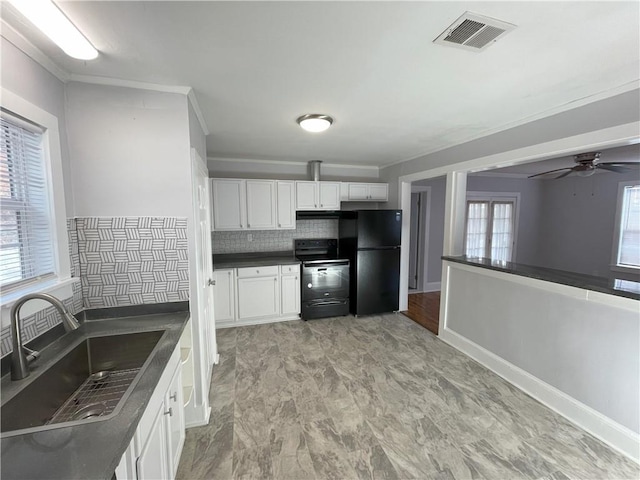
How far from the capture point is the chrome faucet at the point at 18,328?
3.41ft

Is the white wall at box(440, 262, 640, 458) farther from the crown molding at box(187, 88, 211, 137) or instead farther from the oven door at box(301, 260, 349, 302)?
the crown molding at box(187, 88, 211, 137)

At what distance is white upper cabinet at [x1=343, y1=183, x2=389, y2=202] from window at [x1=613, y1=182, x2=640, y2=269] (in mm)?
3917

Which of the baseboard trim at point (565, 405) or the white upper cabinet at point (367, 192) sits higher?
the white upper cabinet at point (367, 192)

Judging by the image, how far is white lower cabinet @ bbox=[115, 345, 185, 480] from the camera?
36.9 inches

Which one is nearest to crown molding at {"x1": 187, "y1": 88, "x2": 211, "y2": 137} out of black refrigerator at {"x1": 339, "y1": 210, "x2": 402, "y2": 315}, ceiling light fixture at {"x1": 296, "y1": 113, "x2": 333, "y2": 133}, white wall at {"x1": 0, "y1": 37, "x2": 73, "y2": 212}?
white wall at {"x1": 0, "y1": 37, "x2": 73, "y2": 212}

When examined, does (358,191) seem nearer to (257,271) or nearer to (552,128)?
(257,271)

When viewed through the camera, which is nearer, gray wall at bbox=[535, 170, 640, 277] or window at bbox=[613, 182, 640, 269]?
window at bbox=[613, 182, 640, 269]

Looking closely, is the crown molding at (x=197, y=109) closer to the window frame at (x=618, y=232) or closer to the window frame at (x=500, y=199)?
the window frame at (x=500, y=199)

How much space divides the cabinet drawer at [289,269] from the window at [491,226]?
365 centimetres

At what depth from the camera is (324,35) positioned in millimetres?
1240

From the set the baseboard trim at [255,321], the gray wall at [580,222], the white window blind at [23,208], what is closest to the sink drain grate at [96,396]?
the white window blind at [23,208]

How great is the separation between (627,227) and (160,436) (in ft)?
21.9

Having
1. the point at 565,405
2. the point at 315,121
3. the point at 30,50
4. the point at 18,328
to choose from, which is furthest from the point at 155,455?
the point at 565,405

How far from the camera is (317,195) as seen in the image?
13.2ft
